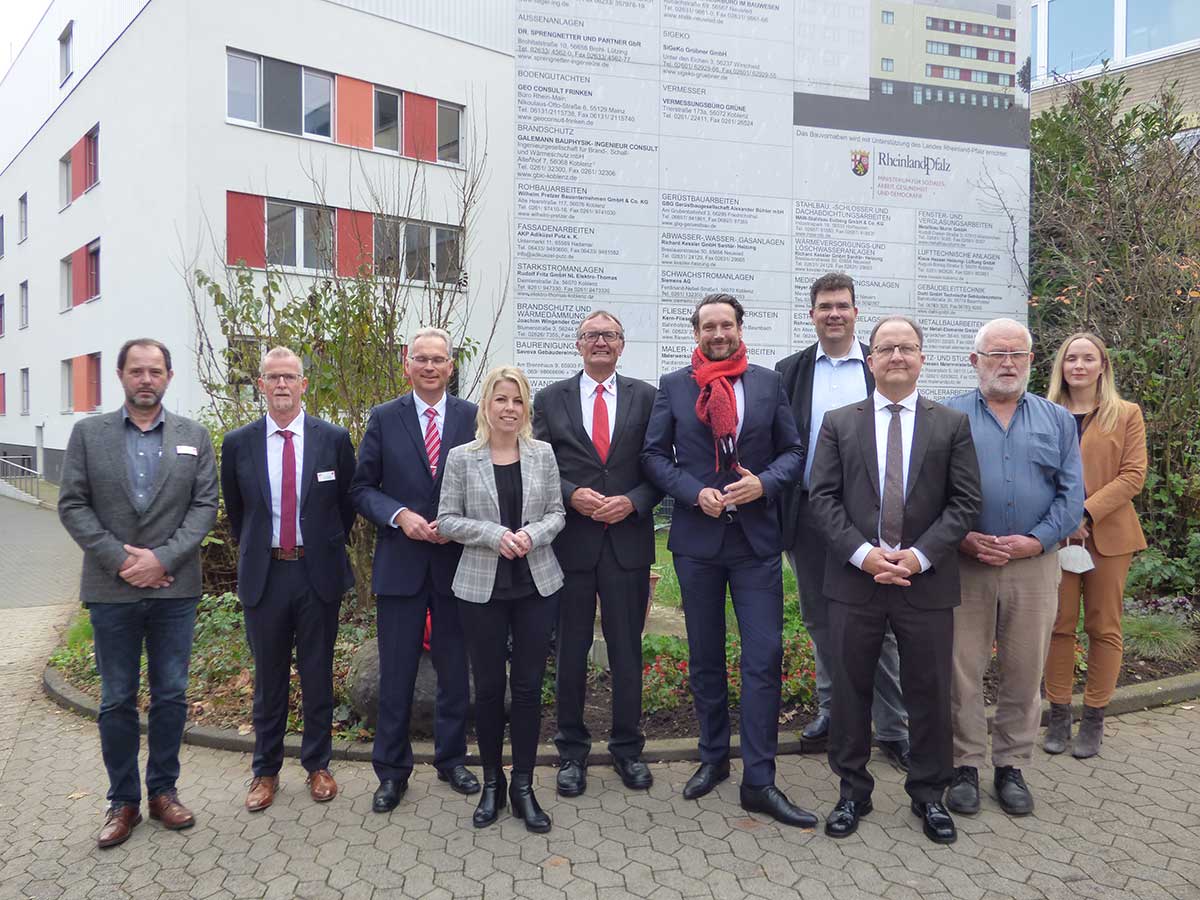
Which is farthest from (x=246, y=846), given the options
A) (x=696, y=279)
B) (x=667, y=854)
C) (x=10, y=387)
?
(x=10, y=387)

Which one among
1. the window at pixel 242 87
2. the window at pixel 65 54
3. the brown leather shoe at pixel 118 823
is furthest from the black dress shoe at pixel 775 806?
the window at pixel 65 54

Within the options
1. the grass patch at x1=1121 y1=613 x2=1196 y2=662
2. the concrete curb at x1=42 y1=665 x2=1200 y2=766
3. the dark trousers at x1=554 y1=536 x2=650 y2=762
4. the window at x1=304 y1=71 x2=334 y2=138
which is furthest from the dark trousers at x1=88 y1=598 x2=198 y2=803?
the window at x1=304 y1=71 x2=334 y2=138

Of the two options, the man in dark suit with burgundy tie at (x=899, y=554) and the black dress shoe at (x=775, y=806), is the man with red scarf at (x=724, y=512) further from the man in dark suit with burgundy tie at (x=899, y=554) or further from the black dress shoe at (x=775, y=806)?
the man in dark suit with burgundy tie at (x=899, y=554)

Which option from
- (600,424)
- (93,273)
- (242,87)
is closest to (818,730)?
(600,424)

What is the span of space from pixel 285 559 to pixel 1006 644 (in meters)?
3.38

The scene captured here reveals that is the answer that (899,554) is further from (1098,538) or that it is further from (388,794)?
(388,794)

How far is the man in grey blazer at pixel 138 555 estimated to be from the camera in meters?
3.88

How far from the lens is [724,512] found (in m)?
4.23

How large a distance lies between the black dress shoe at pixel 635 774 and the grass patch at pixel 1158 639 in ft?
12.7

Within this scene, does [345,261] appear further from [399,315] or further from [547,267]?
[547,267]

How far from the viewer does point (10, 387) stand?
2912cm

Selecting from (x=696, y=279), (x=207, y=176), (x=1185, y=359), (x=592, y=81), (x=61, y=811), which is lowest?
(x=61, y=811)

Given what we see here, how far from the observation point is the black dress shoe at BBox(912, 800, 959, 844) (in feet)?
12.4

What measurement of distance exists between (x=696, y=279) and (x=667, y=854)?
4370 millimetres
